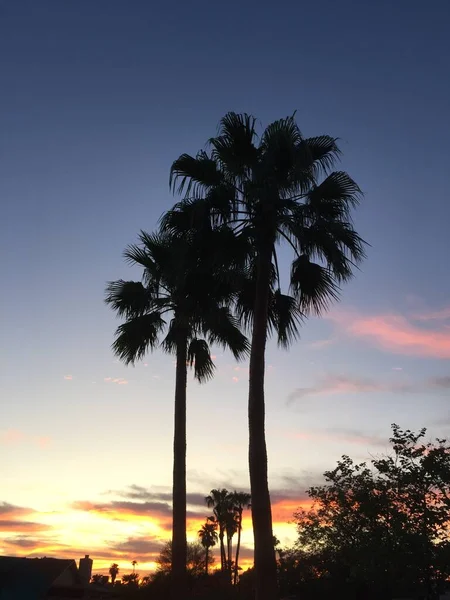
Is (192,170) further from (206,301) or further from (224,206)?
(206,301)

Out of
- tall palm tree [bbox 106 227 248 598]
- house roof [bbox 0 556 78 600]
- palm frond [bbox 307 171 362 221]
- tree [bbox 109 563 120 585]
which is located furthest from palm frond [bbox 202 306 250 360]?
tree [bbox 109 563 120 585]

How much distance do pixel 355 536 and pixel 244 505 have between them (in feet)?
201

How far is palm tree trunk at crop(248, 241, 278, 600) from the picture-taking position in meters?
12.7

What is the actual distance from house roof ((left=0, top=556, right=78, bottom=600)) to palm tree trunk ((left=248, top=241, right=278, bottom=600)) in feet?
110

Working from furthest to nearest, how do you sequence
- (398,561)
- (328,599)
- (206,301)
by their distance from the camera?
(328,599), (398,561), (206,301)

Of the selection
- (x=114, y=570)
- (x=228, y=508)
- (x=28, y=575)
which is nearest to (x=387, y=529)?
(x=28, y=575)

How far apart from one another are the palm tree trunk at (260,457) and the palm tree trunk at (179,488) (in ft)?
26.0

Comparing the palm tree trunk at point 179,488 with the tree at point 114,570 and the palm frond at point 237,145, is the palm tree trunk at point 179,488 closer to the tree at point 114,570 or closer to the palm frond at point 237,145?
the palm frond at point 237,145

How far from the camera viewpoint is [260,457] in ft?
45.1

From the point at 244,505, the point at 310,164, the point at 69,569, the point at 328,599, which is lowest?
the point at 328,599

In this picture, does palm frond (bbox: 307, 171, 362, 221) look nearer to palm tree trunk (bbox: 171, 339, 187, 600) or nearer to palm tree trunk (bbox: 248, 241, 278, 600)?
palm tree trunk (bbox: 248, 241, 278, 600)

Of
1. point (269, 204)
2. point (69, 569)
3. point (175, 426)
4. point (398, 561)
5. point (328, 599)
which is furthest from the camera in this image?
point (69, 569)

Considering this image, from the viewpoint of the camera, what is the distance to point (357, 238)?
1645 centimetres

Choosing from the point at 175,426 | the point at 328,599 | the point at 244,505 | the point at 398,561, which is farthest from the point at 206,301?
the point at 244,505
